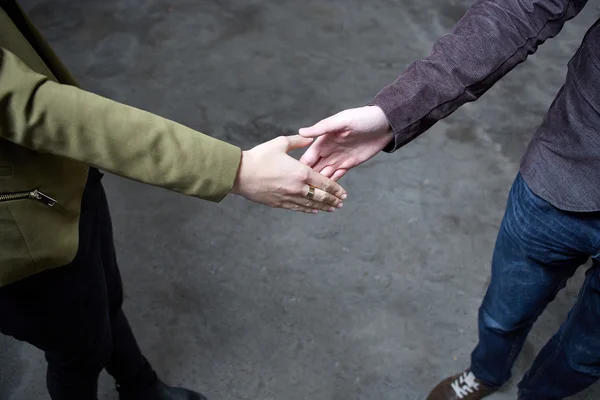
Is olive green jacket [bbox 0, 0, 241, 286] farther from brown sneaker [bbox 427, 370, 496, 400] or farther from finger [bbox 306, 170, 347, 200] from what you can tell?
brown sneaker [bbox 427, 370, 496, 400]

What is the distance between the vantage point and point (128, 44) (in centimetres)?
270

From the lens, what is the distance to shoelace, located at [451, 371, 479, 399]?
1.57m

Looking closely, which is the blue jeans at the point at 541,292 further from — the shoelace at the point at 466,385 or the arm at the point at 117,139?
the arm at the point at 117,139

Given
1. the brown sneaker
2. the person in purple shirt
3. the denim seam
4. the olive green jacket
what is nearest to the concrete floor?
the brown sneaker

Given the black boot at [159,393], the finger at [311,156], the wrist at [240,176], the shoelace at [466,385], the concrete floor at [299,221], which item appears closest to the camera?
Result: the wrist at [240,176]

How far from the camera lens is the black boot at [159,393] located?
57.7 inches

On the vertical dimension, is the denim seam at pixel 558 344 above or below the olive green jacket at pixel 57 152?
below

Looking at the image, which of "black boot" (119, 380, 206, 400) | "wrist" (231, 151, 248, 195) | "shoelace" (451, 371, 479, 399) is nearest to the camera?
Result: "wrist" (231, 151, 248, 195)

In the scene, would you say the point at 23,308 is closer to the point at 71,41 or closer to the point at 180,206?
the point at 180,206

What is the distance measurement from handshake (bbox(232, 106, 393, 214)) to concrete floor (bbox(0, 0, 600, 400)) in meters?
0.71

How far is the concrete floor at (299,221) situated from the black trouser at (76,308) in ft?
1.50

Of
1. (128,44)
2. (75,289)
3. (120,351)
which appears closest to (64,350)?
(75,289)

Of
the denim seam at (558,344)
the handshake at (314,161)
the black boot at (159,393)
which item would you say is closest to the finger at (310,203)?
the handshake at (314,161)

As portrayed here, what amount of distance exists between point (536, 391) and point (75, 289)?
1.04 m
